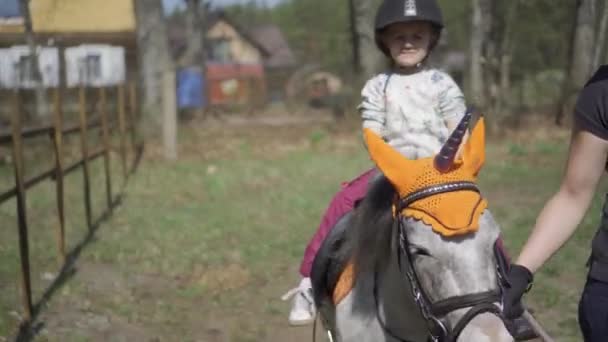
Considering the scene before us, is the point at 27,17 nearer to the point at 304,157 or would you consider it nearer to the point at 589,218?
the point at 304,157

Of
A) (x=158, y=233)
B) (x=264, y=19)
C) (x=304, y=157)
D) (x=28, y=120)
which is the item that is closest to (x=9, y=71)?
(x=28, y=120)

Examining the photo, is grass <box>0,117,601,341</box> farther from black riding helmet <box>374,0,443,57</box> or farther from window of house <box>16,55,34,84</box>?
black riding helmet <box>374,0,443,57</box>

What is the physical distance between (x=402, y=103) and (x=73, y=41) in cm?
1776

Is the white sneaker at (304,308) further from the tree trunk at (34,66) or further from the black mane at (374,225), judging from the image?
the tree trunk at (34,66)

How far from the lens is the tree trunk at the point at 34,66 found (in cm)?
1380

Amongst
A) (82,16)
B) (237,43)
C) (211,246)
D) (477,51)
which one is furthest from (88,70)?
(237,43)

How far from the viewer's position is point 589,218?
9102 millimetres

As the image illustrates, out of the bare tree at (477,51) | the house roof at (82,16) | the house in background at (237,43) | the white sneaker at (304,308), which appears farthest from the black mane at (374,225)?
the house in background at (237,43)

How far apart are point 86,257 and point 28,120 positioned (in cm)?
552

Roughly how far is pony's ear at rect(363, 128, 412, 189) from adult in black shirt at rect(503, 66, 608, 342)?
46cm

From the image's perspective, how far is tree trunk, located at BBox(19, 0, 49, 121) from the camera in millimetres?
13805

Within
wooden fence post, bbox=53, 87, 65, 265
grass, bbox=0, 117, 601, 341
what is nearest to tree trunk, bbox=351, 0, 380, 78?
grass, bbox=0, 117, 601, 341

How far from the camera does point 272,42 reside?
60219 mm

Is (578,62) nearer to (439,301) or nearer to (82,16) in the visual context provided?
(82,16)
